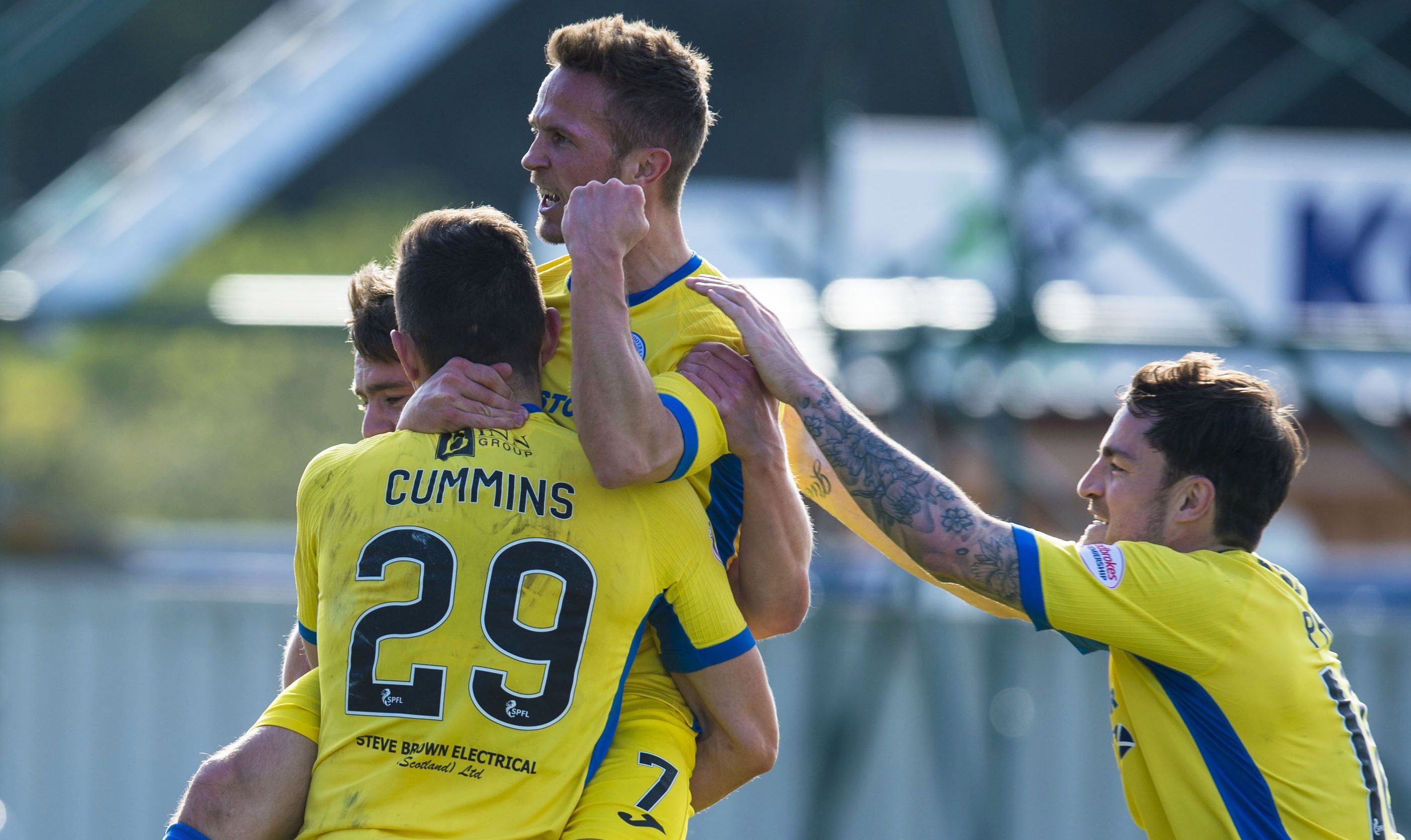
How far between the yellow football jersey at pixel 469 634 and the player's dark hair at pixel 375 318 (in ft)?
2.48

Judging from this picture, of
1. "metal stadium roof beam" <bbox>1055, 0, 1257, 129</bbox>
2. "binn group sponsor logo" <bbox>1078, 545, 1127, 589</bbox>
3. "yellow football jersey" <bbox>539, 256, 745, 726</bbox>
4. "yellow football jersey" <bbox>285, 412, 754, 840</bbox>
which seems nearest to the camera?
"yellow football jersey" <bbox>285, 412, 754, 840</bbox>

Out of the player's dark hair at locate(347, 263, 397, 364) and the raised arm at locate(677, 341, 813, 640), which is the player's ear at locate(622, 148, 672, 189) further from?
the player's dark hair at locate(347, 263, 397, 364)

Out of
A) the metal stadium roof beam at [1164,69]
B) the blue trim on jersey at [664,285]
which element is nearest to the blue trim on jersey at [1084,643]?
the blue trim on jersey at [664,285]

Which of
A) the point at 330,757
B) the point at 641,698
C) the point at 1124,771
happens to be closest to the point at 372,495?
the point at 330,757

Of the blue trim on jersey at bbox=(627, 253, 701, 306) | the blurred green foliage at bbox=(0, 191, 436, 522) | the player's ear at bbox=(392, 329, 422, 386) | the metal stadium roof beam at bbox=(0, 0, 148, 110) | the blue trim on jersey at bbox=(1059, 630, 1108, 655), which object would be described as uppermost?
the blurred green foliage at bbox=(0, 191, 436, 522)

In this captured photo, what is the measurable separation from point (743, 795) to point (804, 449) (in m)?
4.82

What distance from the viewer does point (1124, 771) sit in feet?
11.2

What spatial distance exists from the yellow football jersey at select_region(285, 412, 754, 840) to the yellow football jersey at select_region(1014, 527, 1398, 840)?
1.04 meters

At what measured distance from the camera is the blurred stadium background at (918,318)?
24.9ft

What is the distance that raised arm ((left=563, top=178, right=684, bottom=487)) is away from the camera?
283cm

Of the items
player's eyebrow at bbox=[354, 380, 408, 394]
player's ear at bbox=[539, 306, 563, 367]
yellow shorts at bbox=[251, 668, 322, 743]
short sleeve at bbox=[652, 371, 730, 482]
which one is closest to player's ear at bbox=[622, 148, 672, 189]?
player's ear at bbox=[539, 306, 563, 367]

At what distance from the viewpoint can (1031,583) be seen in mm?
3217

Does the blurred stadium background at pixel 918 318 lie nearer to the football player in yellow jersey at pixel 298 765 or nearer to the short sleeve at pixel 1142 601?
the short sleeve at pixel 1142 601

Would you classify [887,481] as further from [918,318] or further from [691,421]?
[918,318]
